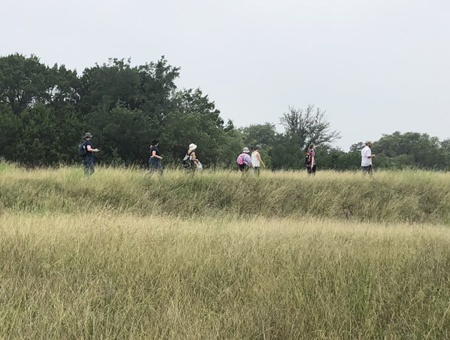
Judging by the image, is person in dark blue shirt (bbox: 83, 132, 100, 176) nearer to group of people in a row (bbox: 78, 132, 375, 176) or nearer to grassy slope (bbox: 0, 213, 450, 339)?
group of people in a row (bbox: 78, 132, 375, 176)

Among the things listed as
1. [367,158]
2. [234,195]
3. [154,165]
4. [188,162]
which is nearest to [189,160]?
[188,162]

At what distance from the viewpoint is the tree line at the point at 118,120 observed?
39.8 metres

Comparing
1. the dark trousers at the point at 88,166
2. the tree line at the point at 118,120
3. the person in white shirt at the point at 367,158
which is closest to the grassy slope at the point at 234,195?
the dark trousers at the point at 88,166

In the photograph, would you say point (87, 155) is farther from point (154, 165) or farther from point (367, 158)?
point (367, 158)

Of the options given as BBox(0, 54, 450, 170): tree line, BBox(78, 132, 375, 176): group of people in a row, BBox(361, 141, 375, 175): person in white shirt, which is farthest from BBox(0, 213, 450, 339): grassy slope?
BBox(0, 54, 450, 170): tree line

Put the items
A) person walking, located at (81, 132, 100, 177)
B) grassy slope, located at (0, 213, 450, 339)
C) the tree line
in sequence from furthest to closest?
the tree line, person walking, located at (81, 132, 100, 177), grassy slope, located at (0, 213, 450, 339)

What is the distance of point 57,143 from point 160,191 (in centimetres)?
3137

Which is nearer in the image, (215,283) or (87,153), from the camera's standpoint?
(215,283)

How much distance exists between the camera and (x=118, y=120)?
1705 inches

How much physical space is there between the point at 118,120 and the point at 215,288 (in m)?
41.9

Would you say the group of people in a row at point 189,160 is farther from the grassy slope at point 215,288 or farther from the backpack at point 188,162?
the grassy slope at point 215,288

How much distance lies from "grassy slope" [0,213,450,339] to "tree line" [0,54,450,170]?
109 feet

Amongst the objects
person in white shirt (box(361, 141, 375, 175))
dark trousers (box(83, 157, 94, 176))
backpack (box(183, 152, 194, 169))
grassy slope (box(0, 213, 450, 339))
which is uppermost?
person in white shirt (box(361, 141, 375, 175))

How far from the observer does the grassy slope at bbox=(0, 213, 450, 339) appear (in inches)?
113
